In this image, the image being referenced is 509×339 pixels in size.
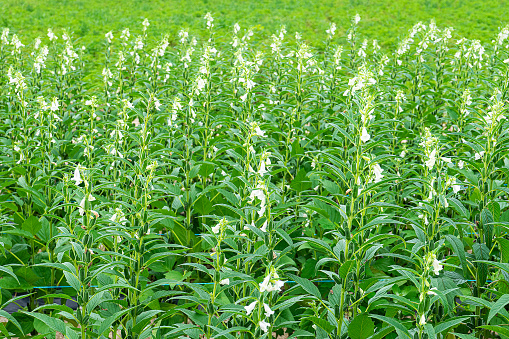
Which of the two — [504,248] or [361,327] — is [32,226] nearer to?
[361,327]

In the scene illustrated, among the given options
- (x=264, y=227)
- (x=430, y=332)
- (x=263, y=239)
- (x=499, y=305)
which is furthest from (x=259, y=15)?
(x=430, y=332)

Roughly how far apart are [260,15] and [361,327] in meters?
13.7

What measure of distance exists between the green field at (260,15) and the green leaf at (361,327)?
34.4 ft

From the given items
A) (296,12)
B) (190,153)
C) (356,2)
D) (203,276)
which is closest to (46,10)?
(296,12)

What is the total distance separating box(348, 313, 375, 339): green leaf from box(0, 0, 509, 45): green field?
34.4 feet

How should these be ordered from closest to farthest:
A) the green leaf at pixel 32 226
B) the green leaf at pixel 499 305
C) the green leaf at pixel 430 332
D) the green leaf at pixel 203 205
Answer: the green leaf at pixel 430 332 → the green leaf at pixel 499 305 → the green leaf at pixel 32 226 → the green leaf at pixel 203 205

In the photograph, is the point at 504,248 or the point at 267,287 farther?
the point at 504,248

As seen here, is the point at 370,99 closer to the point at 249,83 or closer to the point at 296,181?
the point at 296,181

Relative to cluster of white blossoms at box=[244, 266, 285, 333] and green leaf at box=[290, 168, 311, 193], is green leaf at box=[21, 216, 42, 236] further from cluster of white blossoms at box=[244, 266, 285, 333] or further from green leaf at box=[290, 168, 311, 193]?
cluster of white blossoms at box=[244, 266, 285, 333]

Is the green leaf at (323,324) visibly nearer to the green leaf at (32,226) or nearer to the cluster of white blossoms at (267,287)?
the cluster of white blossoms at (267,287)

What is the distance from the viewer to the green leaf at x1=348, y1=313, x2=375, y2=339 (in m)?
2.53

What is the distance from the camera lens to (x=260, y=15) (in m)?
15.0

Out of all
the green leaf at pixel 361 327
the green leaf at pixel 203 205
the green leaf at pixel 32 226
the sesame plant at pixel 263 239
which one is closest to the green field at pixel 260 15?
the sesame plant at pixel 263 239

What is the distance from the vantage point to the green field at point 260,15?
43.3 ft
